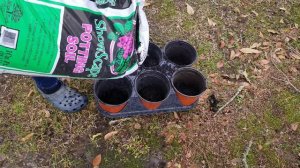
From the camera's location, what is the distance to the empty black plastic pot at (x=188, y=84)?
2055 millimetres

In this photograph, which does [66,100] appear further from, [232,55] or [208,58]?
[232,55]

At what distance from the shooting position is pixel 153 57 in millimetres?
2242

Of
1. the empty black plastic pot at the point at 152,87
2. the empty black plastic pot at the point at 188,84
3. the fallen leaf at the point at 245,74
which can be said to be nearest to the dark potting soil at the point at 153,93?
the empty black plastic pot at the point at 152,87

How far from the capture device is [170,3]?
277 cm

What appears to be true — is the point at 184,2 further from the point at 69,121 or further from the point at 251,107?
the point at 69,121

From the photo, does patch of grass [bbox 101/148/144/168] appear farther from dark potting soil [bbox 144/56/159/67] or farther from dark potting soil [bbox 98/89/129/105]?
dark potting soil [bbox 144/56/159/67]

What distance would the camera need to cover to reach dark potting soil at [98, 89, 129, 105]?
2.12 meters

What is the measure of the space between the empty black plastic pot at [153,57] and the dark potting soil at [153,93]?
0.15 m

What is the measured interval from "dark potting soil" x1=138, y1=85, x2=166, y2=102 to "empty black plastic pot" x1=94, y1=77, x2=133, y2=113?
0.11 m

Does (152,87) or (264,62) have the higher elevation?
(152,87)

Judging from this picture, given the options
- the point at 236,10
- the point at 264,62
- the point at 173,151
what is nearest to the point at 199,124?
the point at 173,151

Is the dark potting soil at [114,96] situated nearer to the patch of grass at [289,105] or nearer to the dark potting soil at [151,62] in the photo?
the dark potting soil at [151,62]

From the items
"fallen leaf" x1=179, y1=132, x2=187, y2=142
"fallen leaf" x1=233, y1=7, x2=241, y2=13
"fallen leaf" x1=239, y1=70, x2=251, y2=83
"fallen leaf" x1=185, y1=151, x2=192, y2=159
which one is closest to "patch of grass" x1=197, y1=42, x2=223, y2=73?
"fallen leaf" x1=239, y1=70, x2=251, y2=83

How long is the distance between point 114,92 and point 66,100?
307 mm
